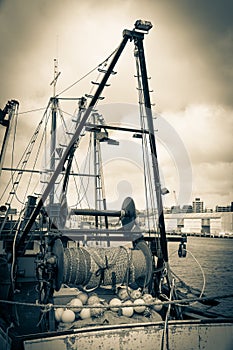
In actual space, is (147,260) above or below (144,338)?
above

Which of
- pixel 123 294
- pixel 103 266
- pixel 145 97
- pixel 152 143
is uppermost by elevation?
pixel 145 97

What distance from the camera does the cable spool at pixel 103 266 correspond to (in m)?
9.77

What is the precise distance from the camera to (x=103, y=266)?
1009 centimetres

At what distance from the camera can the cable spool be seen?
9.77 meters

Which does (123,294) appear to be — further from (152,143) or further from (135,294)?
(152,143)

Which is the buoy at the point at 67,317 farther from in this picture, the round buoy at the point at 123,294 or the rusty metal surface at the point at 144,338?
the round buoy at the point at 123,294

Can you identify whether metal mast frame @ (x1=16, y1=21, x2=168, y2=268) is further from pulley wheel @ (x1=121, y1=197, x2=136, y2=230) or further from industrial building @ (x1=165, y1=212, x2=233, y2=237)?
industrial building @ (x1=165, y1=212, x2=233, y2=237)

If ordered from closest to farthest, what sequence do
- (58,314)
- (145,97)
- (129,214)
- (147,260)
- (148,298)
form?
(58,314) < (148,298) < (147,260) < (145,97) < (129,214)

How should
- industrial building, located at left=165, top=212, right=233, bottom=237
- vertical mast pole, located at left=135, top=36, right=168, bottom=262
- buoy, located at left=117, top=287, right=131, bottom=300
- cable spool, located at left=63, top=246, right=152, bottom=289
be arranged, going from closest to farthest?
cable spool, located at left=63, top=246, right=152, bottom=289, vertical mast pole, located at left=135, top=36, right=168, bottom=262, buoy, located at left=117, top=287, right=131, bottom=300, industrial building, located at left=165, top=212, right=233, bottom=237

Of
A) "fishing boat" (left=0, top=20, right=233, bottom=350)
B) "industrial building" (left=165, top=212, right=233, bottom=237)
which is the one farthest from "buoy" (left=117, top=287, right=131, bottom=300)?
"industrial building" (left=165, top=212, right=233, bottom=237)

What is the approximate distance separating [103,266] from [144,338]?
8.69 feet

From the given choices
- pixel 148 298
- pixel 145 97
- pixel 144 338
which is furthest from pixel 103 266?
pixel 145 97

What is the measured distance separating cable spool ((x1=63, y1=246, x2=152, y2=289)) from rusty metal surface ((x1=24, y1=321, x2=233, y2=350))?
230 centimetres

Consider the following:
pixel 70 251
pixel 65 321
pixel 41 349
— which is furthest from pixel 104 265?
pixel 41 349
